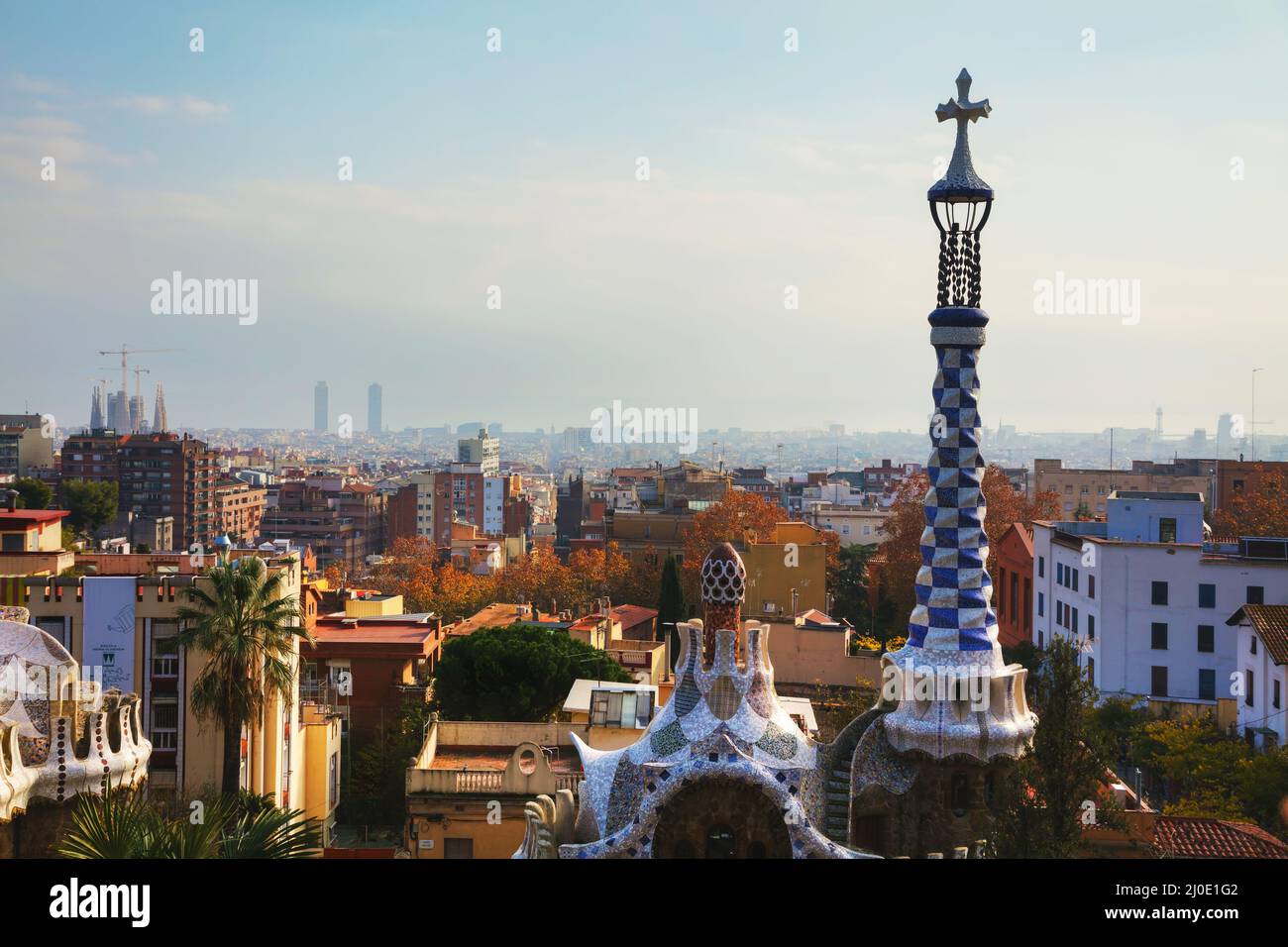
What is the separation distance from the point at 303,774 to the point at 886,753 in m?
14.2

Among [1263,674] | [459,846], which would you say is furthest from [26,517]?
[1263,674]

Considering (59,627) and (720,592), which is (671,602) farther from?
(720,592)

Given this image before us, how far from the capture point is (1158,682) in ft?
111

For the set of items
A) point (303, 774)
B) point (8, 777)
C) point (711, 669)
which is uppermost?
point (711, 669)

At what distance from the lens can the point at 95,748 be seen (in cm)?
1535

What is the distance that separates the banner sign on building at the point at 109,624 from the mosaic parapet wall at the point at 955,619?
1338cm

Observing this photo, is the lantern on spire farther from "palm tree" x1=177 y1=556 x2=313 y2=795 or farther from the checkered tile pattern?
"palm tree" x1=177 y1=556 x2=313 y2=795

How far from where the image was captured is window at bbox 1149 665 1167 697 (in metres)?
33.7

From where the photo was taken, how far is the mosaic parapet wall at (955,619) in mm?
13383

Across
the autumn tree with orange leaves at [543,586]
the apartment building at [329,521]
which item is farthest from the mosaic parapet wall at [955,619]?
the apartment building at [329,521]

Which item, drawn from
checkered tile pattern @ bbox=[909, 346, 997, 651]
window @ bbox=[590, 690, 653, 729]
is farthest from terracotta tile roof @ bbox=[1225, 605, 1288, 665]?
checkered tile pattern @ bbox=[909, 346, 997, 651]

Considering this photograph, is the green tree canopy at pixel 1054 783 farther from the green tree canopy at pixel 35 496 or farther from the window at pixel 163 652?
the green tree canopy at pixel 35 496
